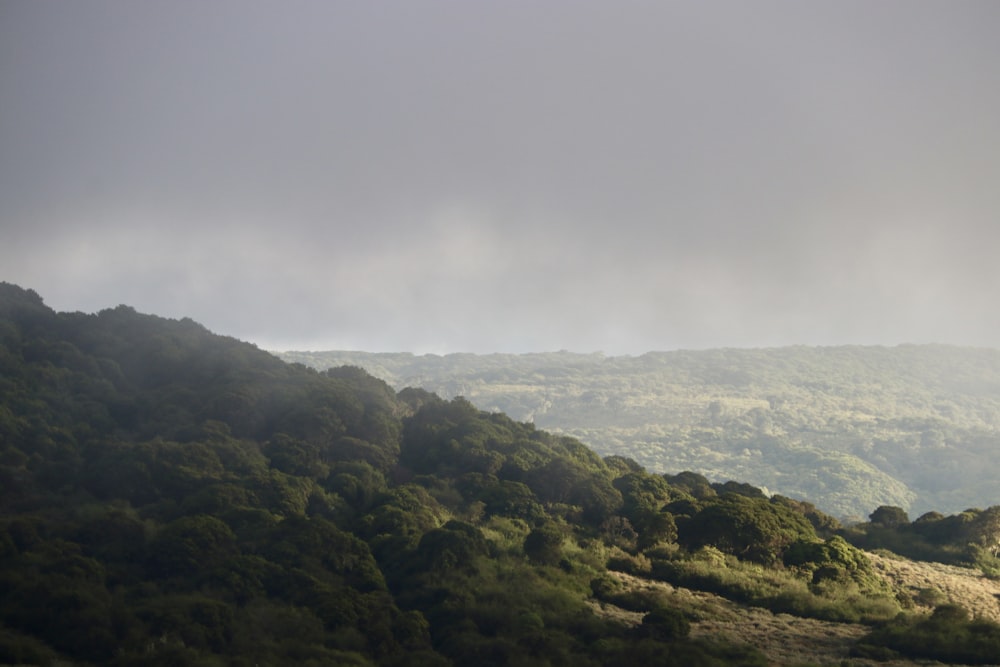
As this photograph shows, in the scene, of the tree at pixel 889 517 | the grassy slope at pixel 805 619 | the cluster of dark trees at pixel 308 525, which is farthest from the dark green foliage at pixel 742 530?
the tree at pixel 889 517

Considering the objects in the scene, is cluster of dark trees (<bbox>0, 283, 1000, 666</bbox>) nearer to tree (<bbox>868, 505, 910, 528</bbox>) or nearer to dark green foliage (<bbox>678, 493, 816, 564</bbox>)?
dark green foliage (<bbox>678, 493, 816, 564</bbox>)

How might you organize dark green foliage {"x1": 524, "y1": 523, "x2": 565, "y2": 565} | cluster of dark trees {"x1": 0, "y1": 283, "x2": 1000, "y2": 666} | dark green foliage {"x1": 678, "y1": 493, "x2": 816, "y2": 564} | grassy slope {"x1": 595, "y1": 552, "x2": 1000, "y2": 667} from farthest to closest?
dark green foliage {"x1": 678, "y1": 493, "x2": 816, "y2": 564}
dark green foliage {"x1": 524, "y1": 523, "x2": 565, "y2": 565}
grassy slope {"x1": 595, "y1": 552, "x2": 1000, "y2": 667}
cluster of dark trees {"x1": 0, "y1": 283, "x2": 1000, "y2": 666}

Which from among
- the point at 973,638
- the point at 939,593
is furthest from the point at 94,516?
the point at 939,593

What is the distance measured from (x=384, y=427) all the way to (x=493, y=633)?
34.4 meters

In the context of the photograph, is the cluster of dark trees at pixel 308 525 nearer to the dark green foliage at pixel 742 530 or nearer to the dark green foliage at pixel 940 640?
the dark green foliage at pixel 742 530

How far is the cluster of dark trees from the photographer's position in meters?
31.2

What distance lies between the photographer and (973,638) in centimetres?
3288

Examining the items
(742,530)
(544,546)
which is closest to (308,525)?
(544,546)

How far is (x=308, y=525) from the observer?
42344 millimetres

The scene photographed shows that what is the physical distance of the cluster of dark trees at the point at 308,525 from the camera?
3116cm

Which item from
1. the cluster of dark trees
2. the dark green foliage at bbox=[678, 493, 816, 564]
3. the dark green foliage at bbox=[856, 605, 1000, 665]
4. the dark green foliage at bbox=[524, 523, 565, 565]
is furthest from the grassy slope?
the dark green foliage at bbox=[678, 493, 816, 564]

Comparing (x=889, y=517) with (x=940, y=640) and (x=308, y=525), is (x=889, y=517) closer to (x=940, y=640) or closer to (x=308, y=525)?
(x=940, y=640)

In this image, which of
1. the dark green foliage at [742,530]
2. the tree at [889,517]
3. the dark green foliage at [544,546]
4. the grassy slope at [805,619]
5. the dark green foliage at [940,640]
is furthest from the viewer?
the tree at [889,517]

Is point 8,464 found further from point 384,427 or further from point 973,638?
point 973,638
